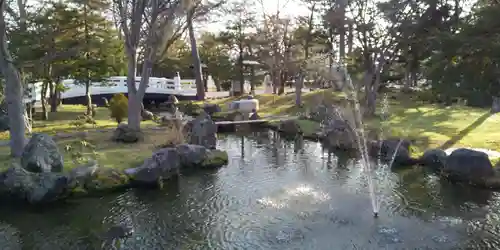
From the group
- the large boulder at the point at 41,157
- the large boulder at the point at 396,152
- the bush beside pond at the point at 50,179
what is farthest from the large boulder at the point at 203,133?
the large boulder at the point at 396,152

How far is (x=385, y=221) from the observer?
7.97 meters

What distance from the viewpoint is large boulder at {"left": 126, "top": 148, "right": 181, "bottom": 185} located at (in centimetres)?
1025

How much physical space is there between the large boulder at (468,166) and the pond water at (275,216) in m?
0.45

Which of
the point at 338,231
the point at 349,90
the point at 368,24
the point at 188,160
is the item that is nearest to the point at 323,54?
the point at 349,90

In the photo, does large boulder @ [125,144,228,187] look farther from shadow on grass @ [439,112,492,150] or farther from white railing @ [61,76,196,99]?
white railing @ [61,76,196,99]

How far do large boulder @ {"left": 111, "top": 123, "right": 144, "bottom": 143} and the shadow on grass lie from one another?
9.89m

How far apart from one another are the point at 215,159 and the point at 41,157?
4.75 metres

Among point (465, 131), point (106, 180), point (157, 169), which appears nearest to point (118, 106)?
point (157, 169)

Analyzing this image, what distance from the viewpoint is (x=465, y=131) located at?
15.7 metres

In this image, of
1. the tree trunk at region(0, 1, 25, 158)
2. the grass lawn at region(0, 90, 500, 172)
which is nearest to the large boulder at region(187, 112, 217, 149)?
the grass lawn at region(0, 90, 500, 172)

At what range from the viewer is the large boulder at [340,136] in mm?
14945

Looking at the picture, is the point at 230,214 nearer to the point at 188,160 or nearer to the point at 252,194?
the point at 252,194

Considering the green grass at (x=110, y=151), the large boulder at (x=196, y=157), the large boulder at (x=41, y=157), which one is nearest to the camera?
the large boulder at (x=41, y=157)

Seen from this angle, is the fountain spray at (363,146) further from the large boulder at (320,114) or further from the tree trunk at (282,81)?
the tree trunk at (282,81)
